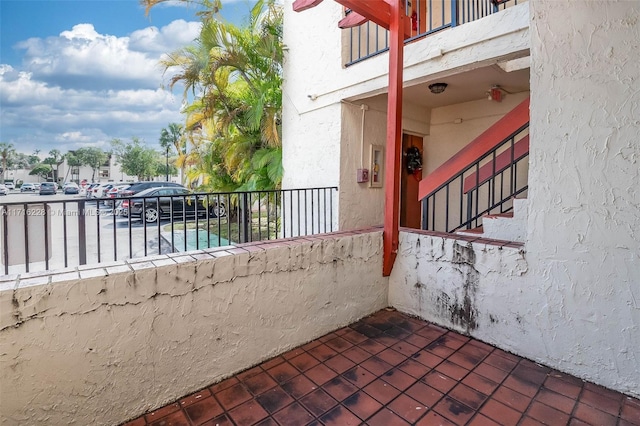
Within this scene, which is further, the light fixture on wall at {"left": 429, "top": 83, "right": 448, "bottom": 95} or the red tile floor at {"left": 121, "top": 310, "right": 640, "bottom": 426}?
the light fixture on wall at {"left": 429, "top": 83, "right": 448, "bottom": 95}

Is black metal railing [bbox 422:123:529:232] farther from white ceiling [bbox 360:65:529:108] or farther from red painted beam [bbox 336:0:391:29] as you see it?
red painted beam [bbox 336:0:391:29]

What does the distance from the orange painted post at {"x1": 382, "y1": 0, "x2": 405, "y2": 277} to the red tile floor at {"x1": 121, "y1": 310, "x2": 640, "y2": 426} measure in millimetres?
1232

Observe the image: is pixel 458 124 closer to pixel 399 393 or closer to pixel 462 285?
pixel 462 285

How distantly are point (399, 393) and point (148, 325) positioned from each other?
A: 184 centimetres

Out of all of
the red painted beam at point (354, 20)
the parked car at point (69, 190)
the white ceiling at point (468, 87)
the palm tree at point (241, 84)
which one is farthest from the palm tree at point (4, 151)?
the white ceiling at point (468, 87)

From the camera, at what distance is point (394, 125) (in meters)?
3.44

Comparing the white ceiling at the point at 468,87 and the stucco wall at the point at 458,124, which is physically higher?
the white ceiling at the point at 468,87

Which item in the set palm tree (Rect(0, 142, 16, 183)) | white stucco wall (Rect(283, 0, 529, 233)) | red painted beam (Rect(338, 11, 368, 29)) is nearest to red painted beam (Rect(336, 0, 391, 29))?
red painted beam (Rect(338, 11, 368, 29))

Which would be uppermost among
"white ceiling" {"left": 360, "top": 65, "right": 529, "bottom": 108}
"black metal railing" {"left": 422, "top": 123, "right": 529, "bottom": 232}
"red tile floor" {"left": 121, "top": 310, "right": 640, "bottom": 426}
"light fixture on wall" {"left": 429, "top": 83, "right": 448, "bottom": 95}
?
"white ceiling" {"left": 360, "top": 65, "right": 529, "bottom": 108}

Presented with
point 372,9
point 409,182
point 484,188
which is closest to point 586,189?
point 372,9

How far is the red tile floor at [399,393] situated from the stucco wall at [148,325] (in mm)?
187

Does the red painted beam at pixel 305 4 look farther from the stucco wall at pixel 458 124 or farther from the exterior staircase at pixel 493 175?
the stucco wall at pixel 458 124

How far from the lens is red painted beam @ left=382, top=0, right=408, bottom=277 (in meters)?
3.41

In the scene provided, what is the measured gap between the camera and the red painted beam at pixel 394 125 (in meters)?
3.41
